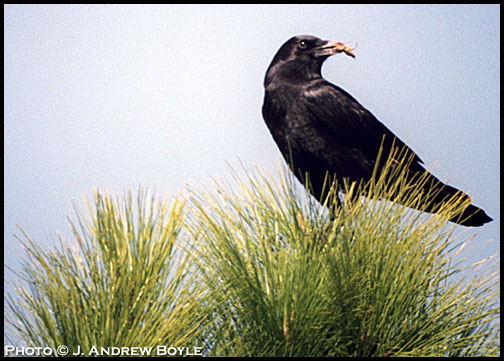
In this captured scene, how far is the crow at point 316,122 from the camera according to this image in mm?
1725

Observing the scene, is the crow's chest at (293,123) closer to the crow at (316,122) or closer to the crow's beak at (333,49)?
the crow at (316,122)

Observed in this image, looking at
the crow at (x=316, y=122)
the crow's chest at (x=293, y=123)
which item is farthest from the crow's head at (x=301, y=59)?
the crow's chest at (x=293, y=123)

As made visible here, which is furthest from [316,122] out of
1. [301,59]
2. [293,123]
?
[301,59]

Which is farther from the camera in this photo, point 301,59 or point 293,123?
point 301,59

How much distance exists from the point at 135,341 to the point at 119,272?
0.46 feet

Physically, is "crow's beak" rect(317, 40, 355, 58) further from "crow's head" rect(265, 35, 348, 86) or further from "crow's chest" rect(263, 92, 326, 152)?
"crow's chest" rect(263, 92, 326, 152)

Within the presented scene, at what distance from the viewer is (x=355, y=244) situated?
1.13m

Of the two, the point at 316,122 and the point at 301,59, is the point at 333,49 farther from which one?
the point at 316,122

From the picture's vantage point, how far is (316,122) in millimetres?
1760

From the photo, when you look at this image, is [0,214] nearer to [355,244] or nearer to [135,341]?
[135,341]

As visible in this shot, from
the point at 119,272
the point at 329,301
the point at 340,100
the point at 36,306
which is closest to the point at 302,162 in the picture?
the point at 340,100

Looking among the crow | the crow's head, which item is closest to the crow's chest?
the crow

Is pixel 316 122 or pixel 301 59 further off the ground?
pixel 301 59

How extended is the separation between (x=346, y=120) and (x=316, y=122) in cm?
11
